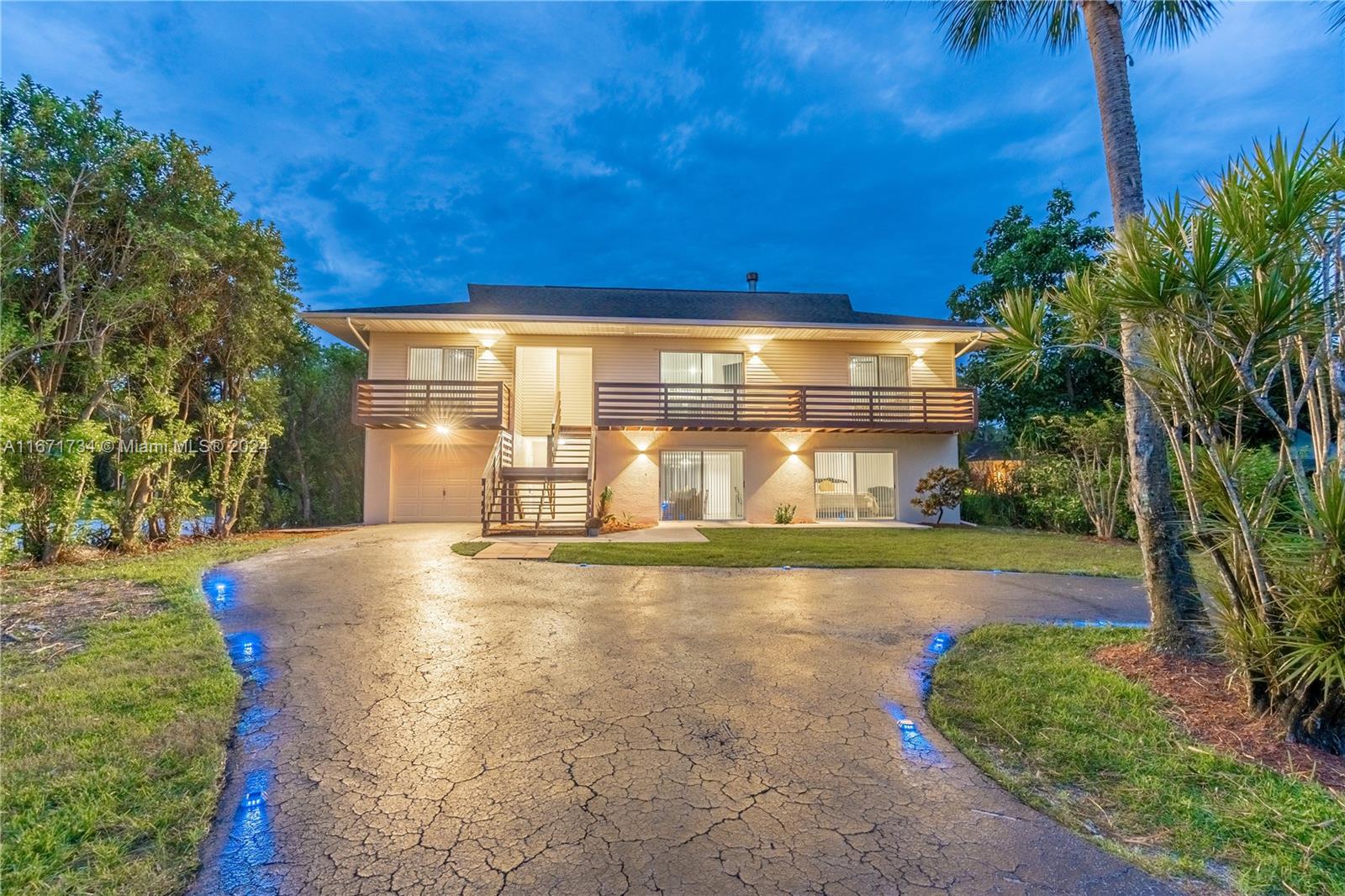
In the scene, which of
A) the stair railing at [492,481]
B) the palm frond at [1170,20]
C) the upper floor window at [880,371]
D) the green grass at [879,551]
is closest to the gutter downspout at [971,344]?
the upper floor window at [880,371]

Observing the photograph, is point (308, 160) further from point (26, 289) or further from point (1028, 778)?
point (1028, 778)

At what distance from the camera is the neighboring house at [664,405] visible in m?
12.6

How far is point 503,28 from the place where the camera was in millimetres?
14625

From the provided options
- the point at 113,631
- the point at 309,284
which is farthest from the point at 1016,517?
the point at 309,284

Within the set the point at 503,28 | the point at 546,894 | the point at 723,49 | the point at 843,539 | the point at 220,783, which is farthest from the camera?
the point at 723,49

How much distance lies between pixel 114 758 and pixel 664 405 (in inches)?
425

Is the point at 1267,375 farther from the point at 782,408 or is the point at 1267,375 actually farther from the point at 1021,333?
the point at 782,408

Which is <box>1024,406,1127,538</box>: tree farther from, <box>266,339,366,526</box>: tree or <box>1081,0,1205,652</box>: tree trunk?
<box>266,339,366,526</box>: tree

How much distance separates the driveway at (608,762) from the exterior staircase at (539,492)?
15.8 feet

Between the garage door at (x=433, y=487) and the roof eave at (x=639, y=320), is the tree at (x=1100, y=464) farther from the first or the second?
the garage door at (x=433, y=487)

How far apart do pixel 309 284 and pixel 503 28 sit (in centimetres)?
8001

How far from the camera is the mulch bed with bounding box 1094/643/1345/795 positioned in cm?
252

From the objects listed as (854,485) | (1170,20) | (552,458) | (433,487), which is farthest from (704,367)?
(1170,20)

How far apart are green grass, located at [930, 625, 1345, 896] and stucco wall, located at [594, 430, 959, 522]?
31.8 ft
